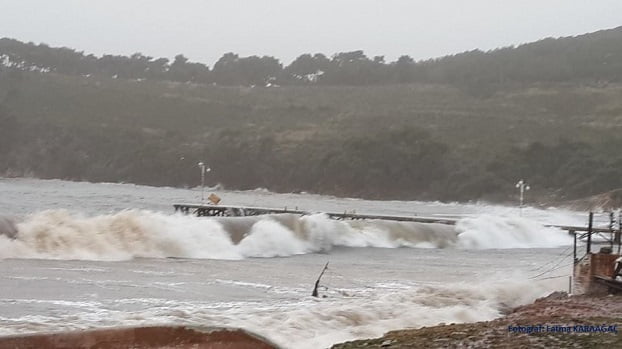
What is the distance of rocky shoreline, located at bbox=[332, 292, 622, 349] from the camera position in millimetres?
11305

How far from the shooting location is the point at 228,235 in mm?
37781

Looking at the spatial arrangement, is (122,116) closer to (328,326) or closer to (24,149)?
(24,149)

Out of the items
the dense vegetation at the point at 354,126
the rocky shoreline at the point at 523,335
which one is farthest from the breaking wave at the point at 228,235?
the dense vegetation at the point at 354,126

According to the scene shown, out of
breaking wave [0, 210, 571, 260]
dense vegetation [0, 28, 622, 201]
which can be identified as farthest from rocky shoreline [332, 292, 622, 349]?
dense vegetation [0, 28, 622, 201]

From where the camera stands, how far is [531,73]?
6437 inches

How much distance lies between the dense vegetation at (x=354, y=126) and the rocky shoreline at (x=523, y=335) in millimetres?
102205

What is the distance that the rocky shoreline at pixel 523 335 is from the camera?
11.3 meters

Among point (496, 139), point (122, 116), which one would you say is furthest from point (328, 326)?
point (122, 116)

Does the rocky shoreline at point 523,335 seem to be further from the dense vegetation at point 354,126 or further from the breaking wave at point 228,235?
the dense vegetation at point 354,126

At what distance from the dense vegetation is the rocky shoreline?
102 m

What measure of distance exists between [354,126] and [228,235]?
11200cm

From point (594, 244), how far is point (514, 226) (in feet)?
35.3

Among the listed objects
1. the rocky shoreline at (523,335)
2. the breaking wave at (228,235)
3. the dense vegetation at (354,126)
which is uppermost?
the dense vegetation at (354,126)

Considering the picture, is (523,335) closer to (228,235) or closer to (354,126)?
(228,235)
